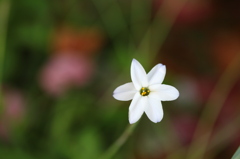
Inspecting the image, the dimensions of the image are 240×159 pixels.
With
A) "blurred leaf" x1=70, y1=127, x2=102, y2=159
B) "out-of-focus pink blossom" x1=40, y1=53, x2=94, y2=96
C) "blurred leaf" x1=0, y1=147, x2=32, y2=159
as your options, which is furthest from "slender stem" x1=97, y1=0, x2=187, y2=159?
"blurred leaf" x1=0, y1=147, x2=32, y2=159

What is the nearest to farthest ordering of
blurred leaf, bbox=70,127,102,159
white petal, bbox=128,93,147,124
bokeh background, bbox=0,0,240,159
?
white petal, bbox=128,93,147,124
blurred leaf, bbox=70,127,102,159
bokeh background, bbox=0,0,240,159

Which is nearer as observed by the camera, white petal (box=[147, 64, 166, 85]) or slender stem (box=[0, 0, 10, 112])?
white petal (box=[147, 64, 166, 85])

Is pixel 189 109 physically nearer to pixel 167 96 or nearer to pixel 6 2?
pixel 6 2

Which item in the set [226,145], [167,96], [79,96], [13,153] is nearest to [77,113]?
[79,96]

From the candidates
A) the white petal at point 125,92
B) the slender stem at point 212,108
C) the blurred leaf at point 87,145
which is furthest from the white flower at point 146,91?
the slender stem at point 212,108

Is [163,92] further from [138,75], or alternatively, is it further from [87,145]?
[87,145]

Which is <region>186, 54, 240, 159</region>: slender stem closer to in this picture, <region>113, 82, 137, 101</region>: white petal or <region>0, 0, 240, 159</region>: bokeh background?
<region>0, 0, 240, 159</region>: bokeh background

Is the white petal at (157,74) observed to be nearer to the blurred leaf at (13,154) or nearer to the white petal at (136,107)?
the white petal at (136,107)
